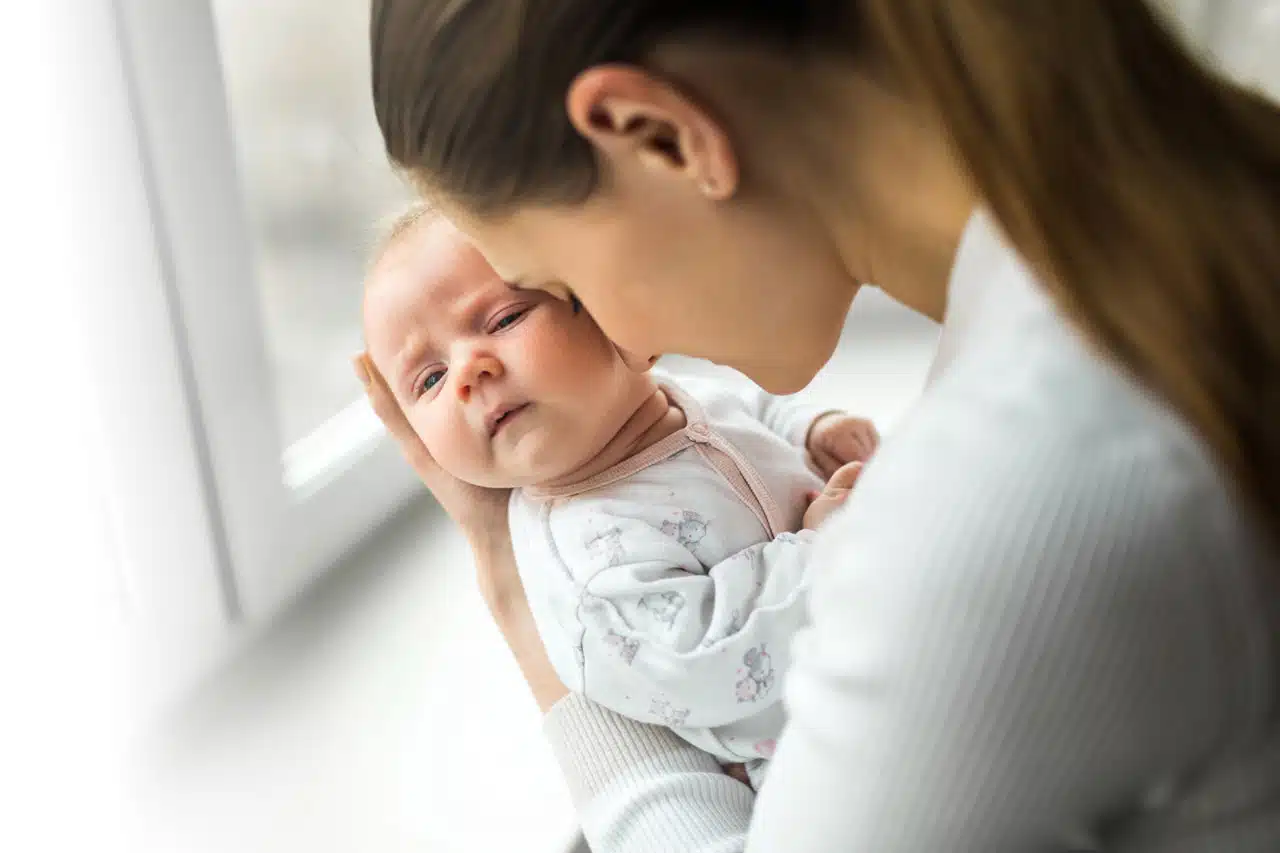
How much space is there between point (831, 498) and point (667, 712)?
23cm

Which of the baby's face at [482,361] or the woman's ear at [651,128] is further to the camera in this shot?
the baby's face at [482,361]

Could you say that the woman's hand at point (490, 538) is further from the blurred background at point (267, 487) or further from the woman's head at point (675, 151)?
the woman's head at point (675, 151)

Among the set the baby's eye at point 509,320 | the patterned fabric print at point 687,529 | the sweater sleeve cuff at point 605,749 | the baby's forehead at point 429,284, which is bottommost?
the sweater sleeve cuff at point 605,749

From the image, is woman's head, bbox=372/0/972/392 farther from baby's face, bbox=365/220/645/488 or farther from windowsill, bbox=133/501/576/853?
windowsill, bbox=133/501/576/853

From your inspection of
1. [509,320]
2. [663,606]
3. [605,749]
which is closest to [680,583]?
[663,606]

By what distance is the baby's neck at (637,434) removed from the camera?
3.08 ft

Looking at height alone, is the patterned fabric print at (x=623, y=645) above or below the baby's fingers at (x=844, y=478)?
below

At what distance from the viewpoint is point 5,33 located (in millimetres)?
633

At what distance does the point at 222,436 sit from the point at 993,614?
1.99 feet

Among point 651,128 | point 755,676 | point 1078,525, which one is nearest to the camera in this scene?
point 1078,525

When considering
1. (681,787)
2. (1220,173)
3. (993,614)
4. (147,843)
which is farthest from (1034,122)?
(147,843)

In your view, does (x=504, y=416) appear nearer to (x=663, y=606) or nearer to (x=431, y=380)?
(x=431, y=380)

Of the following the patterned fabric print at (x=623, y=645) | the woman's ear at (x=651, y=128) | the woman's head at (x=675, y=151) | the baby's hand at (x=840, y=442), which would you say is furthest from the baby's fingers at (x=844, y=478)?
the woman's ear at (x=651, y=128)

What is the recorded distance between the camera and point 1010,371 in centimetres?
45
